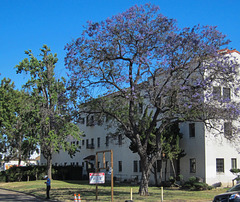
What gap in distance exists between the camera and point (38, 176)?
46.0 meters

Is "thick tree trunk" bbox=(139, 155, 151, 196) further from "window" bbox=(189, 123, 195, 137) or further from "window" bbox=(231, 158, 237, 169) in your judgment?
"window" bbox=(231, 158, 237, 169)

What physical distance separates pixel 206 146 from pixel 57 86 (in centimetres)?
1811

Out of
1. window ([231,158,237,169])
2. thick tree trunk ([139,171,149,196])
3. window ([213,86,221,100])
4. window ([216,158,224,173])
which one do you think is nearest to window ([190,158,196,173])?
window ([216,158,224,173])

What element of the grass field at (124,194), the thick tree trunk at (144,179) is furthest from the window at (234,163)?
the thick tree trunk at (144,179)

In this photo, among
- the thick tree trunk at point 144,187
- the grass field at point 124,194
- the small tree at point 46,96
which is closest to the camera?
the grass field at point 124,194

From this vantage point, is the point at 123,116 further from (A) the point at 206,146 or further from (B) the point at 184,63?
(A) the point at 206,146

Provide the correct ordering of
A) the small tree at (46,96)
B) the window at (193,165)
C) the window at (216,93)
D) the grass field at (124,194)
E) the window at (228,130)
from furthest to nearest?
the small tree at (46,96) < the window at (193,165) < the window at (228,130) < the grass field at (124,194) < the window at (216,93)

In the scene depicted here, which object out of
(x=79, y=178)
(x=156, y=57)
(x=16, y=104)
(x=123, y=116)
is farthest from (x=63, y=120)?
(x=79, y=178)

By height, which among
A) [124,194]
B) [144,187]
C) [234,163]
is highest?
[234,163]

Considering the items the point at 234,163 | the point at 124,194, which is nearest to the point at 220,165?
the point at 234,163

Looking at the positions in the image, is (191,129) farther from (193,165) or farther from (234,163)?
(234,163)

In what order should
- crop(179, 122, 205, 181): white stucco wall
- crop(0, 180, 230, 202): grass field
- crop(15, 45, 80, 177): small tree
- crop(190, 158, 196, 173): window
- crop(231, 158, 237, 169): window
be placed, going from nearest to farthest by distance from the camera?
crop(0, 180, 230, 202): grass field < crop(179, 122, 205, 181): white stucco wall < crop(190, 158, 196, 173): window < crop(231, 158, 237, 169): window < crop(15, 45, 80, 177): small tree

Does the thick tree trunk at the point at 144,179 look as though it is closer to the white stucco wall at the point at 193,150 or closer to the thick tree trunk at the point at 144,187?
the thick tree trunk at the point at 144,187

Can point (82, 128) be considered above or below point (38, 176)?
above
